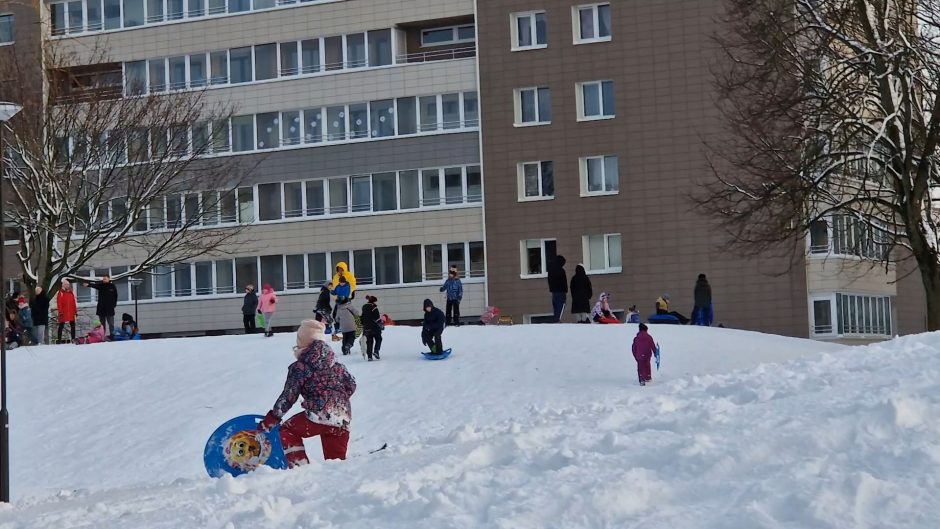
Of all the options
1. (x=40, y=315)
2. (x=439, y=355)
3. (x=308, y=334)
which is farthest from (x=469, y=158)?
(x=308, y=334)

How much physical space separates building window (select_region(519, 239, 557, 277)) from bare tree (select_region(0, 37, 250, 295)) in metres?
9.63

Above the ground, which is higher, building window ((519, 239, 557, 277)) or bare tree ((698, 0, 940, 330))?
bare tree ((698, 0, 940, 330))

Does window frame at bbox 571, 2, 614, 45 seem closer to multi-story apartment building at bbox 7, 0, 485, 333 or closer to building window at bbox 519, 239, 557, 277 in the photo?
multi-story apartment building at bbox 7, 0, 485, 333

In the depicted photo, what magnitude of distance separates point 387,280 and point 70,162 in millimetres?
12339

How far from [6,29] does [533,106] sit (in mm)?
20541

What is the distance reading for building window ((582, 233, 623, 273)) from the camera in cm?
5197

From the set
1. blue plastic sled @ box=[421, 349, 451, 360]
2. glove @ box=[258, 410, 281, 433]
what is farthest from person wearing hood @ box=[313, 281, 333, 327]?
glove @ box=[258, 410, 281, 433]

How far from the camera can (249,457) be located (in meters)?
15.9

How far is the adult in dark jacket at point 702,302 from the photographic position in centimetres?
4216

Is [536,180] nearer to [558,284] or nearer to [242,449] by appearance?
[558,284]

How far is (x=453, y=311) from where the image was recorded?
4056 cm

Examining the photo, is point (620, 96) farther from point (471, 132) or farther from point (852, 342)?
point (852, 342)

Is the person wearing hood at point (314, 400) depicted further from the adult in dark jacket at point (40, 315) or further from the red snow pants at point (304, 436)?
the adult in dark jacket at point (40, 315)

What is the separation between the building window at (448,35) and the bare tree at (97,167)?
7.77 metres
